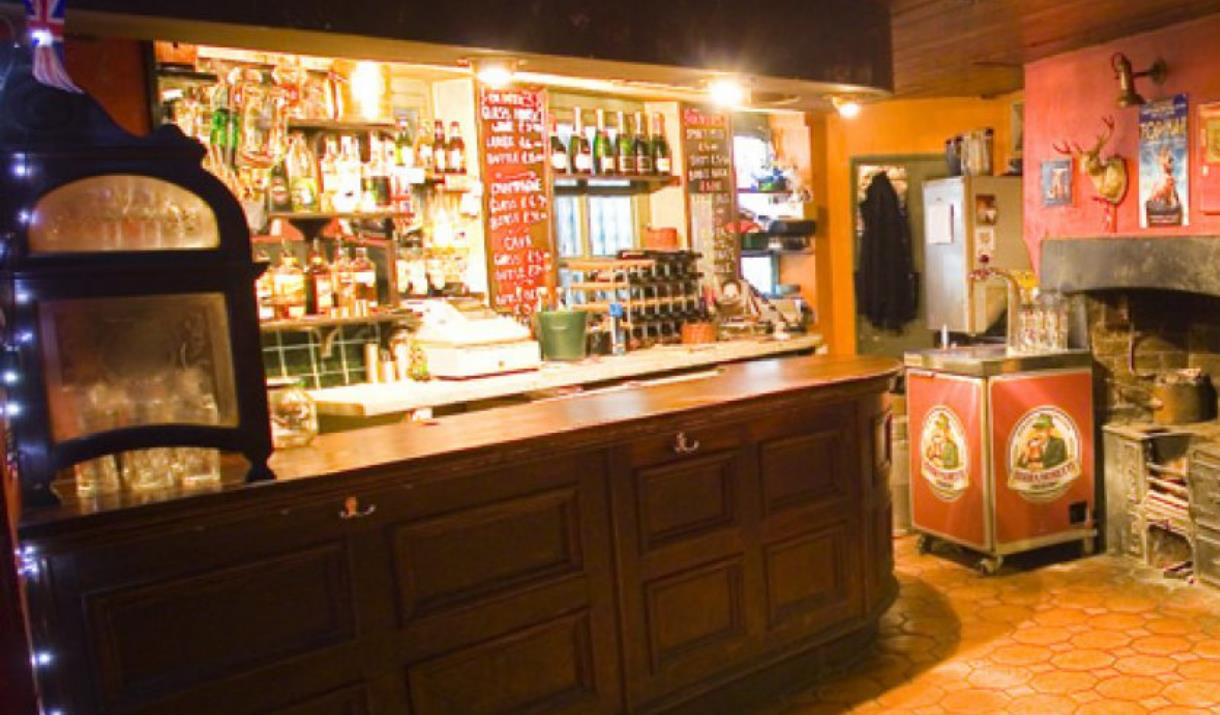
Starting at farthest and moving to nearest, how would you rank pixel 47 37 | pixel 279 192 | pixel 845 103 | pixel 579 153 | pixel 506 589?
pixel 579 153, pixel 279 192, pixel 845 103, pixel 506 589, pixel 47 37

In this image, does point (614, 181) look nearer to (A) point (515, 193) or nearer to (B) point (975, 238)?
(A) point (515, 193)

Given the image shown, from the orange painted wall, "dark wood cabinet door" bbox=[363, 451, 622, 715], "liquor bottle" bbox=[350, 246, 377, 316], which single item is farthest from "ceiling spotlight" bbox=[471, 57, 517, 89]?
the orange painted wall

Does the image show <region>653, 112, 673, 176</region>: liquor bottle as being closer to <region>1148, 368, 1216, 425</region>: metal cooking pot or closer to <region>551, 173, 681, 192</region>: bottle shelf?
<region>551, 173, 681, 192</region>: bottle shelf

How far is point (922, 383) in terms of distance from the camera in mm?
5012

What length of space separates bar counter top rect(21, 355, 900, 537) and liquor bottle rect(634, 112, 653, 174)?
2.53 meters

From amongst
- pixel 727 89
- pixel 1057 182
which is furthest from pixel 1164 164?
pixel 727 89

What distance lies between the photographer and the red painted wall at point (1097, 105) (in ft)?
14.4

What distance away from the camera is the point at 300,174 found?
4555 millimetres

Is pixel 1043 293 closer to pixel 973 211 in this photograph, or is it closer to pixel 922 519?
pixel 922 519

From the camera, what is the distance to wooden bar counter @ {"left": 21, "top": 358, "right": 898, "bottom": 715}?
228 cm

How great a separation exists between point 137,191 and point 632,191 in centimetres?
445

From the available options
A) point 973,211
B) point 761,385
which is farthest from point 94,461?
point 973,211

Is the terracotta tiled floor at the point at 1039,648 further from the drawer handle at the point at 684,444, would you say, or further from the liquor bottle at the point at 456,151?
the liquor bottle at the point at 456,151

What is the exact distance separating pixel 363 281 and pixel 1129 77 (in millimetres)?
3816
